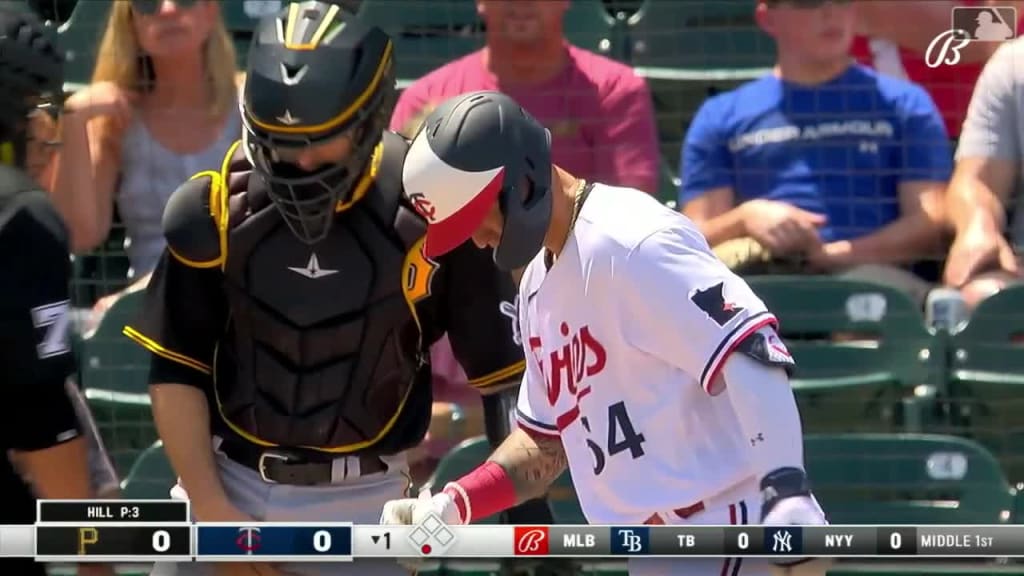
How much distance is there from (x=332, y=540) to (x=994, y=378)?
1.92 metres

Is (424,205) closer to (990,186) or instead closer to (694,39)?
(990,186)

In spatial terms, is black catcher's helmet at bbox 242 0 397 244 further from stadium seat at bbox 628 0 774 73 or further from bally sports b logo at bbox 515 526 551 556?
stadium seat at bbox 628 0 774 73

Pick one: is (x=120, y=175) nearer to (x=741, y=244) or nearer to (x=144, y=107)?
(x=144, y=107)

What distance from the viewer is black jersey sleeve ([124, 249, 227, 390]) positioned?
329cm

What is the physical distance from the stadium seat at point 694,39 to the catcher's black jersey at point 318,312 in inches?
74.0

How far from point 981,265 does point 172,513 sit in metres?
2.18

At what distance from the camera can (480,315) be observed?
3.32 meters

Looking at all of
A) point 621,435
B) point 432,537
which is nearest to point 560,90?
point 432,537

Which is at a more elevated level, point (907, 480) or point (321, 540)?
point (321, 540)

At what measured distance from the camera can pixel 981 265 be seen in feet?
14.7

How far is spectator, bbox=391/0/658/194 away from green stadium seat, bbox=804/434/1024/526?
85 centimetres

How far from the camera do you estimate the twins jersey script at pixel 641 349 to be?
2.66 metres

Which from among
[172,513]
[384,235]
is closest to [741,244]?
Answer: [384,235]

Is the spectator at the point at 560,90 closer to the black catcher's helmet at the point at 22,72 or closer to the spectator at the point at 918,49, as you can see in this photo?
the spectator at the point at 918,49
